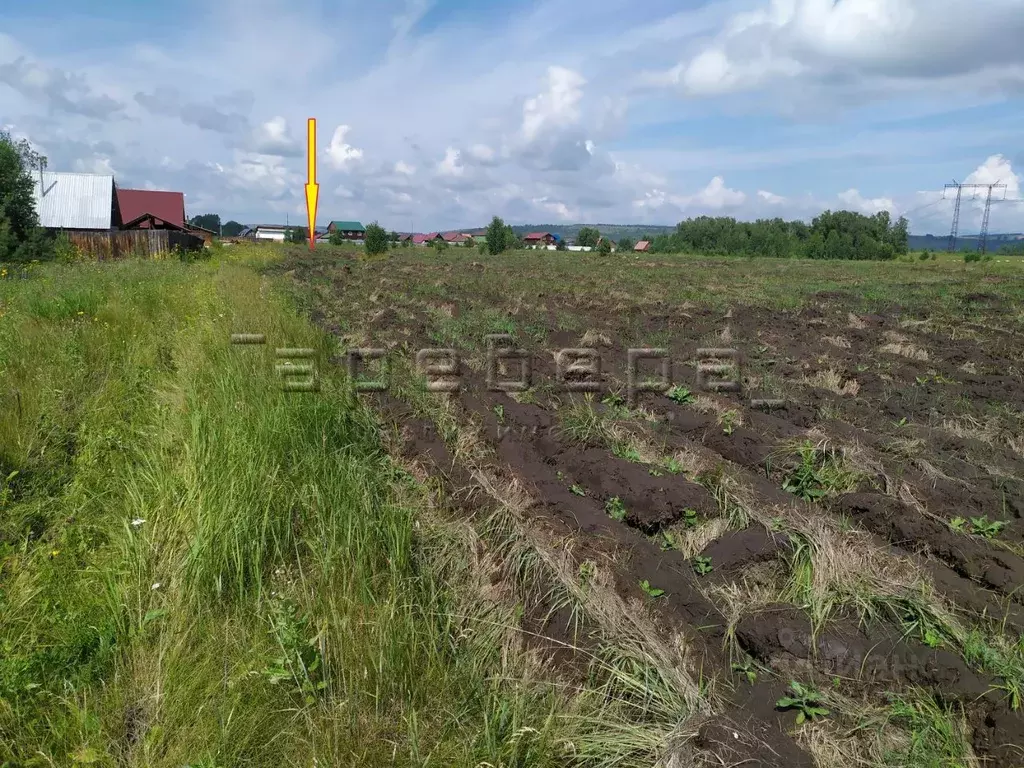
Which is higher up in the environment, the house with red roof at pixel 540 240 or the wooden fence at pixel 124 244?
the house with red roof at pixel 540 240

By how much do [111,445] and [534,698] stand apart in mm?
4081

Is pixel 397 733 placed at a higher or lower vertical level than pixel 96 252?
lower

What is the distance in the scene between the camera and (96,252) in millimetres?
21375

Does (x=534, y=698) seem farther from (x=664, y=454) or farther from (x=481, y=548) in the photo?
(x=664, y=454)

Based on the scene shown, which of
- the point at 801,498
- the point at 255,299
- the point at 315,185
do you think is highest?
the point at 315,185

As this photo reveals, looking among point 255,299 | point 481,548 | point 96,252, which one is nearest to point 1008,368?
point 481,548

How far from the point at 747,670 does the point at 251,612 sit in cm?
221

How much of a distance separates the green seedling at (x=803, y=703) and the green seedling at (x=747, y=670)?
14cm

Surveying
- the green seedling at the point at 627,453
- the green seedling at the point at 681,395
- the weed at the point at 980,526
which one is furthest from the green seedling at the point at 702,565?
the green seedling at the point at 681,395

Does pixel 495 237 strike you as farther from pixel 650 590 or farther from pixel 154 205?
pixel 650 590

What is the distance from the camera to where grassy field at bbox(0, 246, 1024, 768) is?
7.79ft

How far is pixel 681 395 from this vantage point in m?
6.24

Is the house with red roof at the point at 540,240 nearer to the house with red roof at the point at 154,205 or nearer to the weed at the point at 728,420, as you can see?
the house with red roof at the point at 154,205

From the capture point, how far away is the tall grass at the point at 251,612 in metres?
2.32
